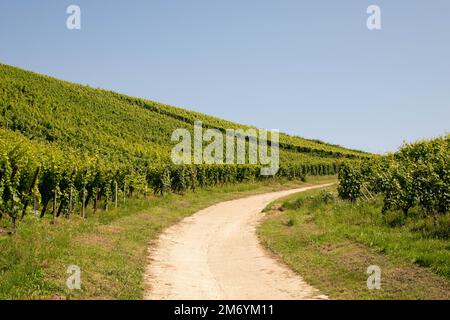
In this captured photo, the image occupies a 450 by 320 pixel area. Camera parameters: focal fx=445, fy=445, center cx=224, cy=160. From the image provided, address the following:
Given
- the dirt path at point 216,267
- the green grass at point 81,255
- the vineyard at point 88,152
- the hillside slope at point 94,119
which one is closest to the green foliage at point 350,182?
the dirt path at point 216,267

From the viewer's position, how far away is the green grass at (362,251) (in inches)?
439

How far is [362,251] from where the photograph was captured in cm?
1504

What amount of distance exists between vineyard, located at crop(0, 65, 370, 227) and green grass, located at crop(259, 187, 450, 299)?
1033cm

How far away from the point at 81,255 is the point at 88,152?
2911cm

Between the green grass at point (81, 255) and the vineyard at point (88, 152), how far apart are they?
A: 179 cm

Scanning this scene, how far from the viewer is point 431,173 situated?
19250mm

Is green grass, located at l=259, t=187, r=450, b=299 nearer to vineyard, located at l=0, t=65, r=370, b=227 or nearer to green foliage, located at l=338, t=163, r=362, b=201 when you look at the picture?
green foliage, located at l=338, t=163, r=362, b=201

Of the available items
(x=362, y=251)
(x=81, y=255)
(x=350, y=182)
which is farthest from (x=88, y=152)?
(x=362, y=251)

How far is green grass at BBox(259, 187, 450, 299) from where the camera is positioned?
36.6 feet

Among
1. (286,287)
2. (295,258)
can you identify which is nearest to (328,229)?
(295,258)

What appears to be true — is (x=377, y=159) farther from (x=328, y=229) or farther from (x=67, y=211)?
(x=67, y=211)

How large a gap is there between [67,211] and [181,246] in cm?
722

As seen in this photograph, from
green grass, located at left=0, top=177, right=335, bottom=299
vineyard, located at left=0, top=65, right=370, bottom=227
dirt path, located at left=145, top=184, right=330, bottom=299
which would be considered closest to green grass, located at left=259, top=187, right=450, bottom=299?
dirt path, located at left=145, top=184, right=330, bottom=299

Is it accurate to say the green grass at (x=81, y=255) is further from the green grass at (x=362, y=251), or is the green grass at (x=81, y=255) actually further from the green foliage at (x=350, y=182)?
the green foliage at (x=350, y=182)
